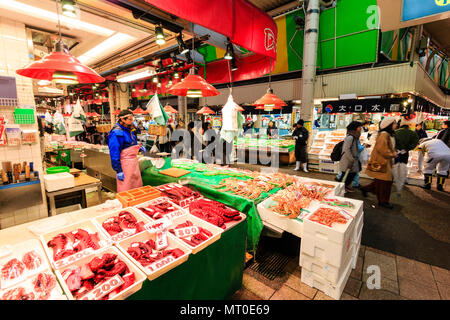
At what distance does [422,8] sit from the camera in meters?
2.13

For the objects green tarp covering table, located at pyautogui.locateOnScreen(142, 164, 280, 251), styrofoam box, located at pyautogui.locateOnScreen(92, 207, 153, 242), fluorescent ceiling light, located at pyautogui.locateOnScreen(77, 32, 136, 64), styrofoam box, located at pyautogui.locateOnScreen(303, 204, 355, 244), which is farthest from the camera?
fluorescent ceiling light, located at pyautogui.locateOnScreen(77, 32, 136, 64)

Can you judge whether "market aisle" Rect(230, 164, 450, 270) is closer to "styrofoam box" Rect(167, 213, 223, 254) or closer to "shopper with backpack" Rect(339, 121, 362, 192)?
"shopper with backpack" Rect(339, 121, 362, 192)

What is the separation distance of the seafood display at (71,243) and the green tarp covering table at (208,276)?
0.76 metres

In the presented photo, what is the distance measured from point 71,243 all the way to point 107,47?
4.75 meters

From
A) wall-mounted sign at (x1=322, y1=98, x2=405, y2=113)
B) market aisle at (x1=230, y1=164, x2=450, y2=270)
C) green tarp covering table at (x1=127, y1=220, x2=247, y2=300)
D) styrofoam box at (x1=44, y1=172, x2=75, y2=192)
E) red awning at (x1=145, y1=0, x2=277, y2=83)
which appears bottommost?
market aisle at (x1=230, y1=164, x2=450, y2=270)

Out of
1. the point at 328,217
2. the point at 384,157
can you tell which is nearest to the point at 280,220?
the point at 328,217

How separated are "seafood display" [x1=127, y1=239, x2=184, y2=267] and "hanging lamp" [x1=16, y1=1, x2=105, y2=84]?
69.9 inches

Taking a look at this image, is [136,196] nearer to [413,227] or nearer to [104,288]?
[104,288]

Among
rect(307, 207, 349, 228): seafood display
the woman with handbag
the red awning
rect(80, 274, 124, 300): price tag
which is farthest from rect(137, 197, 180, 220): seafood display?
the woman with handbag

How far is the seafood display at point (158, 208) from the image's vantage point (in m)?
2.50

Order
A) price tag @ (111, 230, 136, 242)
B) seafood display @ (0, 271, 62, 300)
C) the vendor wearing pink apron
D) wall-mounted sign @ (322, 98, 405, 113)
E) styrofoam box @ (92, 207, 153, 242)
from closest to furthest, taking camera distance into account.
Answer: seafood display @ (0, 271, 62, 300) < price tag @ (111, 230, 136, 242) < styrofoam box @ (92, 207, 153, 242) < the vendor wearing pink apron < wall-mounted sign @ (322, 98, 405, 113)

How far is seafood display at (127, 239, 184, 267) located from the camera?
1.76 meters
